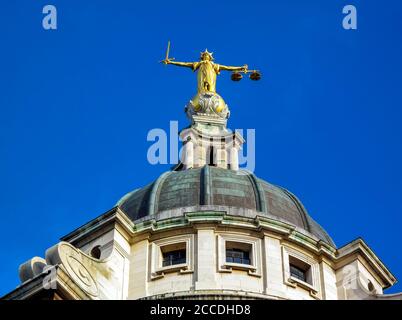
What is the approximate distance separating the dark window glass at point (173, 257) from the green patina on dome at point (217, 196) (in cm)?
234

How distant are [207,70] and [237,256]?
18287mm

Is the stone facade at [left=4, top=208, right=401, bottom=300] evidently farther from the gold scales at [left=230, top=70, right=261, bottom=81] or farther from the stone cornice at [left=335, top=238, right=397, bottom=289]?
the gold scales at [left=230, top=70, right=261, bottom=81]

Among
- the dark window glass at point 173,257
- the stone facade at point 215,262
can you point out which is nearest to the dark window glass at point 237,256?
the stone facade at point 215,262

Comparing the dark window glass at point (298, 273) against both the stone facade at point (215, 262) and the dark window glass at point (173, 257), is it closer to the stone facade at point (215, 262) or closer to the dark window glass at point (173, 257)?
the stone facade at point (215, 262)

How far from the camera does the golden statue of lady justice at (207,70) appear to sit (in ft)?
234

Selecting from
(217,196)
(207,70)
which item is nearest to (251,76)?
(207,70)

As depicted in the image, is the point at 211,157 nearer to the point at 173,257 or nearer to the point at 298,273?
the point at 173,257

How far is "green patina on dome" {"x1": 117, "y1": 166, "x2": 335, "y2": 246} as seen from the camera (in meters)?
57.9

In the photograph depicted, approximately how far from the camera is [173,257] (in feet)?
183

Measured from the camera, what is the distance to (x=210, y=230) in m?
55.4

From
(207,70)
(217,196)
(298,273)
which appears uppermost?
(207,70)

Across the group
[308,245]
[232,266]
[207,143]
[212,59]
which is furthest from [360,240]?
[212,59]

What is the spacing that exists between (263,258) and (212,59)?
65.7ft
